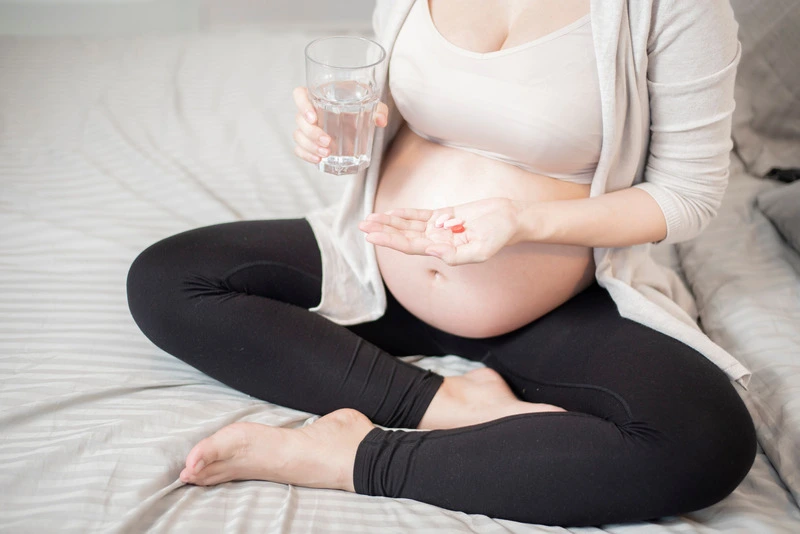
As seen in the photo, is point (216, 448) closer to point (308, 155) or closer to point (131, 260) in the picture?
point (308, 155)

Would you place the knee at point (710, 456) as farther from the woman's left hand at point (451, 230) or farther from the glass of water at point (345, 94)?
→ the glass of water at point (345, 94)

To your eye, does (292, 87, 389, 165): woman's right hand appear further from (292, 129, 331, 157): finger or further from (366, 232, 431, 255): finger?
(366, 232, 431, 255): finger

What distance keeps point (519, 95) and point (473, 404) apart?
420 mm

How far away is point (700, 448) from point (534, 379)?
0.25m

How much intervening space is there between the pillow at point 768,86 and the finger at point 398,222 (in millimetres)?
951

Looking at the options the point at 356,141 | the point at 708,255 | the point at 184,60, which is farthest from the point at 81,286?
the point at 708,255

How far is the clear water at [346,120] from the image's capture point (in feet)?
2.98

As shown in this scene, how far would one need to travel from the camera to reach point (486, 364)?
117cm

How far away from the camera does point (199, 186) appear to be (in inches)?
58.9

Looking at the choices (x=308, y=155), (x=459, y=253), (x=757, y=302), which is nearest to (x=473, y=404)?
(x=459, y=253)

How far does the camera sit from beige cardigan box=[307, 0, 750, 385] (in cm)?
94

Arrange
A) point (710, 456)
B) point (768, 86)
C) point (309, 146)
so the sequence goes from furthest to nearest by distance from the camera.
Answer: point (768, 86) → point (309, 146) → point (710, 456)

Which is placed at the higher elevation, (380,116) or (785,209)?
(380,116)

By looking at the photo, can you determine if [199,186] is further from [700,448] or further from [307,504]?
[700,448]
